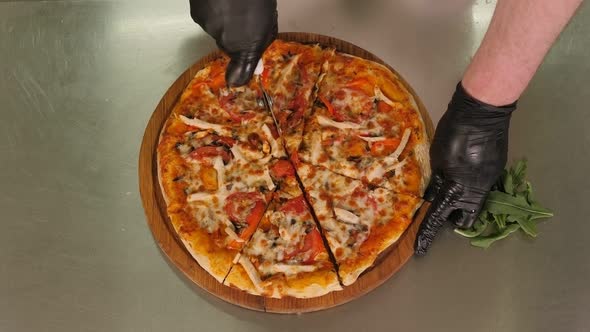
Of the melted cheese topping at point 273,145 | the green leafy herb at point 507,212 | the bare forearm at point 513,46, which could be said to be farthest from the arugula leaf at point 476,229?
the melted cheese topping at point 273,145

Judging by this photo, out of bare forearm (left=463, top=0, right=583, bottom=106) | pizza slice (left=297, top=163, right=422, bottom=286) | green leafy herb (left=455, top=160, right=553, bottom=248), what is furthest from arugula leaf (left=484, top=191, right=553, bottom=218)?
bare forearm (left=463, top=0, right=583, bottom=106)

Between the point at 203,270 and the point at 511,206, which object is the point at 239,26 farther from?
the point at 511,206

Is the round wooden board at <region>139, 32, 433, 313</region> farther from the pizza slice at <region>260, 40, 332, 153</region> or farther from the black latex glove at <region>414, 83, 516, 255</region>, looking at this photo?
the pizza slice at <region>260, 40, 332, 153</region>

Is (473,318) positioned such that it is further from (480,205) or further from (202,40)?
(202,40)

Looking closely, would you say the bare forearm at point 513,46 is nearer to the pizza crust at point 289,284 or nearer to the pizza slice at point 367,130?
the pizza slice at point 367,130

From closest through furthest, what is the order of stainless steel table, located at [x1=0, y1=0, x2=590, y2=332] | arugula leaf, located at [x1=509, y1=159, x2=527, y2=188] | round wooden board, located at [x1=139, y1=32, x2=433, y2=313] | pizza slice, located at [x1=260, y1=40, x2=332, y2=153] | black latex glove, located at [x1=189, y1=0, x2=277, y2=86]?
black latex glove, located at [x1=189, y1=0, x2=277, y2=86] < round wooden board, located at [x1=139, y1=32, x2=433, y2=313] < stainless steel table, located at [x1=0, y1=0, x2=590, y2=332] < arugula leaf, located at [x1=509, y1=159, x2=527, y2=188] < pizza slice, located at [x1=260, y1=40, x2=332, y2=153]

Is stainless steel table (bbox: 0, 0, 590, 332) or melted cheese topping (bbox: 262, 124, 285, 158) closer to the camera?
stainless steel table (bbox: 0, 0, 590, 332)

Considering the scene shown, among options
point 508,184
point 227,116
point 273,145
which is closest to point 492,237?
point 508,184
